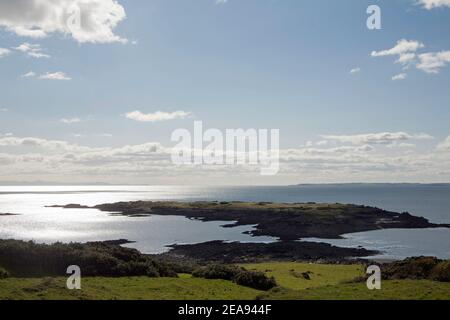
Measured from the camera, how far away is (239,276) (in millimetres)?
43594

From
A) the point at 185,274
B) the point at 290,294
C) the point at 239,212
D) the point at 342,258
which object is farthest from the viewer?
the point at 239,212

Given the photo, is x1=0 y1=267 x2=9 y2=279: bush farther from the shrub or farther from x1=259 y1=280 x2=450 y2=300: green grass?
x1=259 y1=280 x2=450 y2=300: green grass

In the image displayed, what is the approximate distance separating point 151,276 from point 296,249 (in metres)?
70.2

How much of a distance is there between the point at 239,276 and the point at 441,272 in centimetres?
1785

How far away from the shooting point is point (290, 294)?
34281 millimetres

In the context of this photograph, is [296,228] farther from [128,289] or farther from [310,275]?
[128,289]

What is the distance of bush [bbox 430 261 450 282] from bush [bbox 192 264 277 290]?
46.3 feet

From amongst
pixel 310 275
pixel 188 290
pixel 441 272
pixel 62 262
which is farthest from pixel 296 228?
pixel 62 262

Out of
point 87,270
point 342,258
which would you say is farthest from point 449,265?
point 342,258

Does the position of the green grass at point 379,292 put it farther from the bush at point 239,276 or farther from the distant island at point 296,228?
the distant island at point 296,228

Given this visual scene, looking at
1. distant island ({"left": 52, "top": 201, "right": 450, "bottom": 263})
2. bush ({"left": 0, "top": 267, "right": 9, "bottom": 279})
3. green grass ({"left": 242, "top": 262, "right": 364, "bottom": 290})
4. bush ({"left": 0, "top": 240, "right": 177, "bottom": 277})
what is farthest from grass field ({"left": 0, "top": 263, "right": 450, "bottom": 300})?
distant island ({"left": 52, "top": 201, "right": 450, "bottom": 263})

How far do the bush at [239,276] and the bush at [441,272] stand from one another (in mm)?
14123

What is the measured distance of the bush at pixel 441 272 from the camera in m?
37.3
